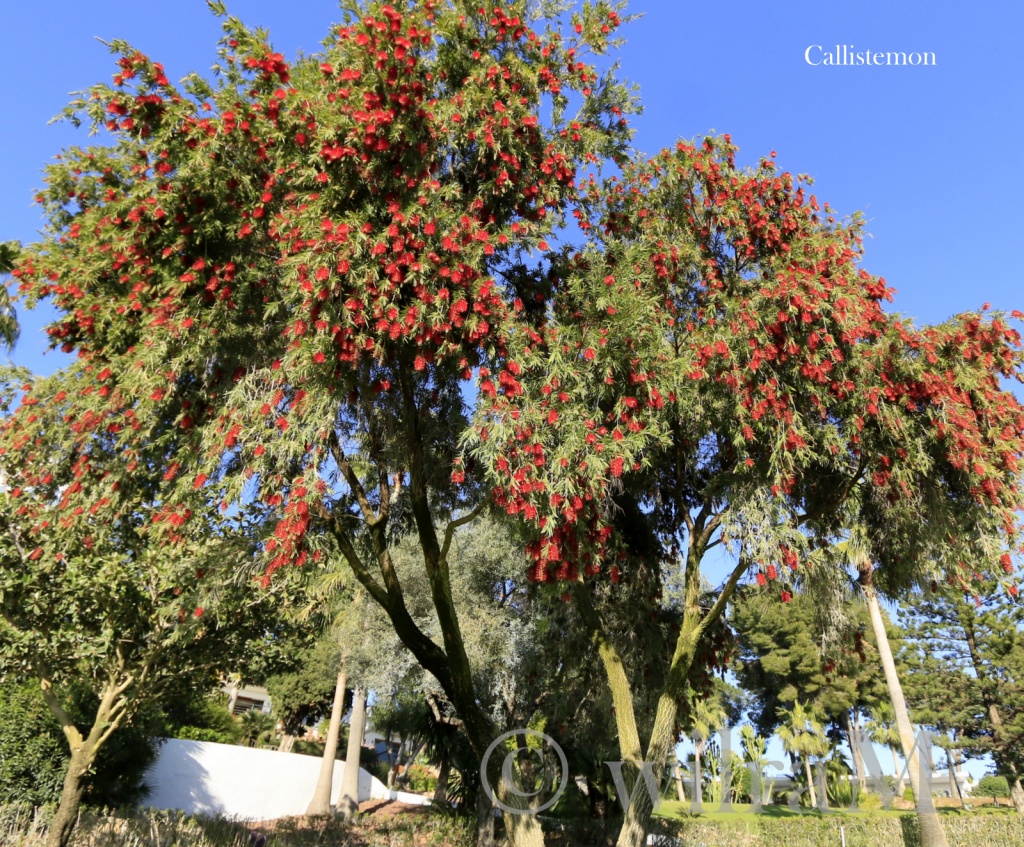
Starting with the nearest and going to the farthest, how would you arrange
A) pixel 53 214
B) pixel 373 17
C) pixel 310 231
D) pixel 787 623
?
1. pixel 310 231
2. pixel 373 17
3. pixel 53 214
4. pixel 787 623

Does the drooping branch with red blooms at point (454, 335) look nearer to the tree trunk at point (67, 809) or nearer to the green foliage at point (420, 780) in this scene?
the tree trunk at point (67, 809)

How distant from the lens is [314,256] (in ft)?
19.4

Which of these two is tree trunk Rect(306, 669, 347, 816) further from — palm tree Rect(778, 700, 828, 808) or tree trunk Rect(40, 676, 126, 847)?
palm tree Rect(778, 700, 828, 808)

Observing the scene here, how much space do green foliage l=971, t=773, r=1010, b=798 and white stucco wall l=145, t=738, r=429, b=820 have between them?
42.2 metres

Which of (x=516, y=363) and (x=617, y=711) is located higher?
(x=516, y=363)

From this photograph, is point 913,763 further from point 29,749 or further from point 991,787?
point 991,787

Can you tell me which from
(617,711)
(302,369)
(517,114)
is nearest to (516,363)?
(302,369)

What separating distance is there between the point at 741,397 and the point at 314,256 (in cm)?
495

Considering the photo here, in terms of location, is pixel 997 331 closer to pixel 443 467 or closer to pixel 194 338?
pixel 443 467

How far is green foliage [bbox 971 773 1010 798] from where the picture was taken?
4125 cm

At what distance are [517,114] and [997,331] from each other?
6.32 meters

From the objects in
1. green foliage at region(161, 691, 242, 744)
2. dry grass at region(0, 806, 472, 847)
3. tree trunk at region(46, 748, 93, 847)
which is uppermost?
green foliage at region(161, 691, 242, 744)

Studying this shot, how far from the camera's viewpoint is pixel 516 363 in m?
6.66

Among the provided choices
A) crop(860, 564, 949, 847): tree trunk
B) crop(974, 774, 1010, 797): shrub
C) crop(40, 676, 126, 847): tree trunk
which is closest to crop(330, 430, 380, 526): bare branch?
crop(40, 676, 126, 847): tree trunk
